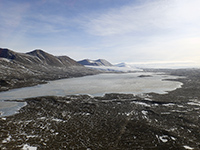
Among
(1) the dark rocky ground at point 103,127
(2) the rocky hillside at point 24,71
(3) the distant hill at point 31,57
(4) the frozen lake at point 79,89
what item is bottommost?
(1) the dark rocky ground at point 103,127

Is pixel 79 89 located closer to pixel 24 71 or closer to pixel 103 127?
pixel 103 127

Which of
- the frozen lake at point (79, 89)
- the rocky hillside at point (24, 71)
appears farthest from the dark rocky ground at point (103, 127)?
the rocky hillside at point (24, 71)

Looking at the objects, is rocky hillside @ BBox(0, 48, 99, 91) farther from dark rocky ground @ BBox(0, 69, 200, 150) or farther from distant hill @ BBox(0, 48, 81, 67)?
dark rocky ground @ BBox(0, 69, 200, 150)

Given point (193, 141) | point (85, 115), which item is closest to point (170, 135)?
point (193, 141)

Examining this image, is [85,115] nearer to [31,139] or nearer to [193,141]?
[31,139]

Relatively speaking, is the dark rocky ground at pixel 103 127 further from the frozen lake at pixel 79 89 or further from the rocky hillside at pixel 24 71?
the rocky hillside at pixel 24 71

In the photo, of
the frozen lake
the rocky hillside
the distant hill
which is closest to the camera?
the frozen lake

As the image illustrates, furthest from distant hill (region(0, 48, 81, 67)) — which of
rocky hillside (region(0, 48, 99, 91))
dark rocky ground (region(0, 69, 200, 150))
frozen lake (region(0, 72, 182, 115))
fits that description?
dark rocky ground (region(0, 69, 200, 150))

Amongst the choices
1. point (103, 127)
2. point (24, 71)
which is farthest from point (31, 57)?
point (103, 127)
